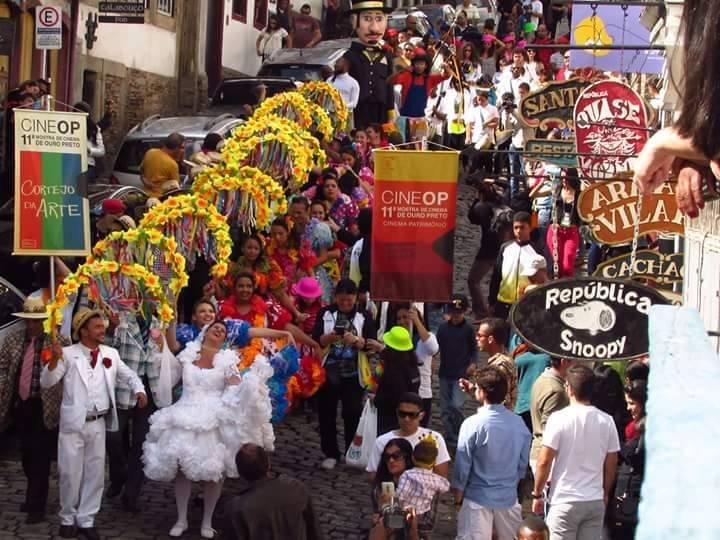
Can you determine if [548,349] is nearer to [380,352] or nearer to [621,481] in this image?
[621,481]

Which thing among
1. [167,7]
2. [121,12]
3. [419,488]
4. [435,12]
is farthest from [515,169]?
[435,12]

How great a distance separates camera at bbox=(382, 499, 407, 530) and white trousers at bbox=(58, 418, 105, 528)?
2.22 meters

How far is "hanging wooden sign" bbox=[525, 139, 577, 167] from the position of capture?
12.2 metres

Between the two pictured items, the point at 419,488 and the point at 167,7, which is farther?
the point at 167,7

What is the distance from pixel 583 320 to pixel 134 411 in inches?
142

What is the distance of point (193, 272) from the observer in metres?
14.7

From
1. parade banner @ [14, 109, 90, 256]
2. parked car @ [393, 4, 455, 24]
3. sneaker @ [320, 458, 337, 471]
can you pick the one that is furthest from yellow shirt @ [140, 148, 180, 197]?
parked car @ [393, 4, 455, 24]

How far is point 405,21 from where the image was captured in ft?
117

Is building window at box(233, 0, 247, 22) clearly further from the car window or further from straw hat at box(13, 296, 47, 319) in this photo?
straw hat at box(13, 296, 47, 319)

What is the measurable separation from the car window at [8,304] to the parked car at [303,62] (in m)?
16.1

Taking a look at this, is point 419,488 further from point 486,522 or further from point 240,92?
point 240,92

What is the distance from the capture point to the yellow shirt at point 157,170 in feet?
61.1

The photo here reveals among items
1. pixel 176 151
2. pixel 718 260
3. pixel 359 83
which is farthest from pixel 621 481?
pixel 359 83

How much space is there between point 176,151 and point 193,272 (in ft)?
15.1
